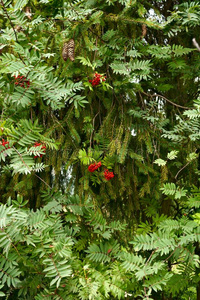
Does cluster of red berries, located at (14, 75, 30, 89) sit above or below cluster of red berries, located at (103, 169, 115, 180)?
above

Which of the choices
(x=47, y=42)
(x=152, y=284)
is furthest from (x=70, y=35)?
(x=152, y=284)

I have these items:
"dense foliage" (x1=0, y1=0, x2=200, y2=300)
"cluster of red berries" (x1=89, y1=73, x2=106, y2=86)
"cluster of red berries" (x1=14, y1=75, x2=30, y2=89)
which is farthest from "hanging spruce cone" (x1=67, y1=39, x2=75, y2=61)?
"cluster of red berries" (x1=14, y1=75, x2=30, y2=89)

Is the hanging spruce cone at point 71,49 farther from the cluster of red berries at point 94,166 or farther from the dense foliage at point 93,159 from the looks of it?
the cluster of red berries at point 94,166

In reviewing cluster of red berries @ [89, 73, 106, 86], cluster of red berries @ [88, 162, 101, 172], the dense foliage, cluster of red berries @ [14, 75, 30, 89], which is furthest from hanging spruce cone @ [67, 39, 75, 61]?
cluster of red berries @ [88, 162, 101, 172]

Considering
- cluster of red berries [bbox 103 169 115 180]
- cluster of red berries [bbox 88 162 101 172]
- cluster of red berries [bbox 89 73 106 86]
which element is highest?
cluster of red berries [bbox 89 73 106 86]

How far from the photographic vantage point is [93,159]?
4.45 feet

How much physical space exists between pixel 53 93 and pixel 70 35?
1.47ft

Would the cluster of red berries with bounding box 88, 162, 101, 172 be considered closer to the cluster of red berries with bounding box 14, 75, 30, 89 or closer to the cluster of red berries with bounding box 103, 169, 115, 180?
the cluster of red berries with bounding box 103, 169, 115, 180

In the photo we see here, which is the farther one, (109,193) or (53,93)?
(109,193)

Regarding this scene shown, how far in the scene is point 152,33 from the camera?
6.33ft

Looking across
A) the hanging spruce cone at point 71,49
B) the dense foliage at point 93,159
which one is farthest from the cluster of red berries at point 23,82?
the hanging spruce cone at point 71,49

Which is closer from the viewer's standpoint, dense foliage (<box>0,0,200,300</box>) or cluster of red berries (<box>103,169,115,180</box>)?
dense foliage (<box>0,0,200,300</box>)

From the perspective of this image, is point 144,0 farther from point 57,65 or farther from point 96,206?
point 96,206

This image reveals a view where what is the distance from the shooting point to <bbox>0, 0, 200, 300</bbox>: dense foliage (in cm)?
117
